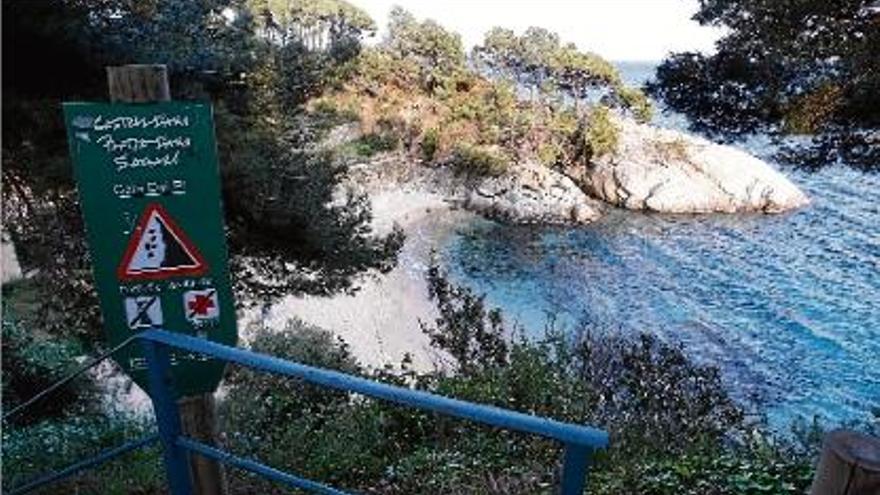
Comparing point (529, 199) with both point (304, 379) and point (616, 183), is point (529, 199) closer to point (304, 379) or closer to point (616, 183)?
point (616, 183)

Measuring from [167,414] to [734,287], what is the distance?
23607 millimetres

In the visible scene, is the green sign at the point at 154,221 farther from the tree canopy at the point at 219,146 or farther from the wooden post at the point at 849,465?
the tree canopy at the point at 219,146

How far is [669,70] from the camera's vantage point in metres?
9.34

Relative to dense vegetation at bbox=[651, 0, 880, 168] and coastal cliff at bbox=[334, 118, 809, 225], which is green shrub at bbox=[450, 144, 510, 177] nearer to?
coastal cliff at bbox=[334, 118, 809, 225]

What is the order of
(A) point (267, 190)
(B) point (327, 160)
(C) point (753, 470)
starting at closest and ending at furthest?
(C) point (753, 470), (A) point (267, 190), (B) point (327, 160)

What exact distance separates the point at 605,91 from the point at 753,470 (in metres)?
35.0

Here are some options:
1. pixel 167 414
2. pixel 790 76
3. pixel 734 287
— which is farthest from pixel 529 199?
pixel 167 414

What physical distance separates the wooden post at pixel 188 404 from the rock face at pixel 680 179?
32581 millimetres

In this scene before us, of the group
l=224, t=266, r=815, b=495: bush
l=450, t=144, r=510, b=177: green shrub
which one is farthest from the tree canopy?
l=450, t=144, r=510, b=177: green shrub

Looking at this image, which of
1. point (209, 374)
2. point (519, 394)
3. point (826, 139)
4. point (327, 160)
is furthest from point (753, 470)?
point (327, 160)

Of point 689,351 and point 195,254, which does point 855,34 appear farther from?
point 689,351

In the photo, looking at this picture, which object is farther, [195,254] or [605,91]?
[605,91]

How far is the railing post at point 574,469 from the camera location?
1.60 m

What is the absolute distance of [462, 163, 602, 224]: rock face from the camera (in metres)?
32.1
